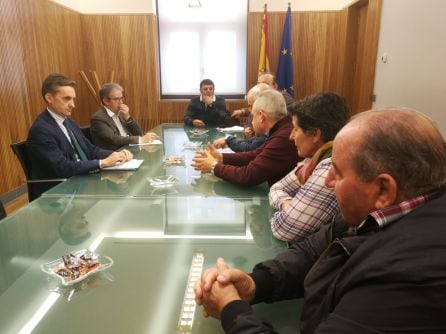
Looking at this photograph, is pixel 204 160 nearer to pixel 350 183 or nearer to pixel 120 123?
pixel 350 183

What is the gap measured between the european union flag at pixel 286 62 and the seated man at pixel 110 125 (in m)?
3.18

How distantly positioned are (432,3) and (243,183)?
2415 millimetres

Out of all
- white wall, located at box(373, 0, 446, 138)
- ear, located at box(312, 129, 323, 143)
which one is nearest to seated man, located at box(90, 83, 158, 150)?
ear, located at box(312, 129, 323, 143)

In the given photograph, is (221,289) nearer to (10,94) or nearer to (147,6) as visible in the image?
(10,94)

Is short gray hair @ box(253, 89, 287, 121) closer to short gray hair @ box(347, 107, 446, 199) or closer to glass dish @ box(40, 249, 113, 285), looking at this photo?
glass dish @ box(40, 249, 113, 285)

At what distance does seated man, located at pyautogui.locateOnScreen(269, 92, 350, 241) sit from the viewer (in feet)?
4.34

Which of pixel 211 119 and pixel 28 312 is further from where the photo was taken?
A: pixel 211 119

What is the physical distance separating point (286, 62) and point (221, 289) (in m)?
5.63

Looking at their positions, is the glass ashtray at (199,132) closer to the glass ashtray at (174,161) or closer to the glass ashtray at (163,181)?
the glass ashtray at (174,161)

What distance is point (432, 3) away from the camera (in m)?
3.05

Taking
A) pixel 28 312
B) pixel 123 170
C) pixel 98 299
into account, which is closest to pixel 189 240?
pixel 98 299

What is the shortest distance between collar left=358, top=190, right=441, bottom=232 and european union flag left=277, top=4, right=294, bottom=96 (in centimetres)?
555

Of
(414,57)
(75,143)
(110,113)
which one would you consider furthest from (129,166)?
(414,57)

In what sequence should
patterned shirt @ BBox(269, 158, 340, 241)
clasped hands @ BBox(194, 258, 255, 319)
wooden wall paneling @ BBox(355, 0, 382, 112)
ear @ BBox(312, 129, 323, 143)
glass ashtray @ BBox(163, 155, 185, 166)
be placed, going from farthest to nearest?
wooden wall paneling @ BBox(355, 0, 382, 112) → glass ashtray @ BBox(163, 155, 185, 166) → ear @ BBox(312, 129, 323, 143) → patterned shirt @ BBox(269, 158, 340, 241) → clasped hands @ BBox(194, 258, 255, 319)
